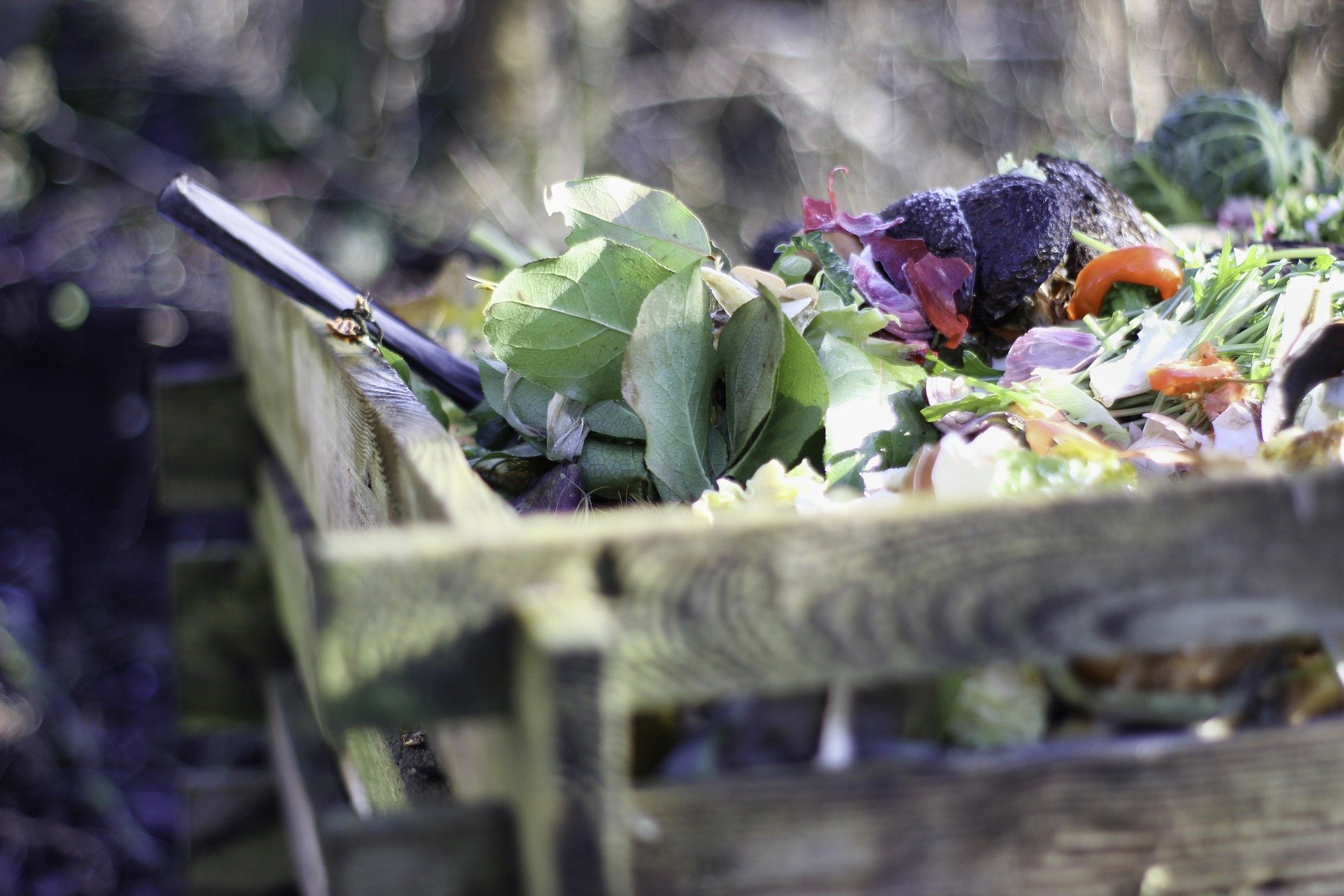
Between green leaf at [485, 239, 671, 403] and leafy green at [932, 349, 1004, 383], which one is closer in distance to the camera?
green leaf at [485, 239, 671, 403]

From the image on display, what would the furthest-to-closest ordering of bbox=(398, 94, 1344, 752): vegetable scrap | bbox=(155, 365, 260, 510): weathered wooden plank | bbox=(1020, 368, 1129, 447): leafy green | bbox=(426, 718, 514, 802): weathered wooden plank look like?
bbox=(155, 365, 260, 510): weathered wooden plank, bbox=(1020, 368, 1129, 447): leafy green, bbox=(398, 94, 1344, 752): vegetable scrap, bbox=(426, 718, 514, 802): weathered wooden plank

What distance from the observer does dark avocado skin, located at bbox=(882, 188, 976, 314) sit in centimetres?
123

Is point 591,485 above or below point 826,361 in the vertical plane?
below

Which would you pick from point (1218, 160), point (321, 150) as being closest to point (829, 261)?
point (1218, 160)

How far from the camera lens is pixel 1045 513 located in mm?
635

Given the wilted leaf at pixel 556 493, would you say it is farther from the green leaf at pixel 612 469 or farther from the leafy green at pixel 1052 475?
the leafy green at pixel 1052 475

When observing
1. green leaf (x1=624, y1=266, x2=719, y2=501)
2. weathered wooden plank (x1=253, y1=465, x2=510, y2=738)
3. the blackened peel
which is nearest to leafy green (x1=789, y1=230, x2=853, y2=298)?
green leaf (x1=624, y1=266, x2=719, y2=501)

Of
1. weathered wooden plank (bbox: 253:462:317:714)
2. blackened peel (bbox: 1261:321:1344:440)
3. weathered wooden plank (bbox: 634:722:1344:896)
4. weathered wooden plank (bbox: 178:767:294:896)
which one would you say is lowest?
weathered wooden plank (bbox: 178:767:294:896)

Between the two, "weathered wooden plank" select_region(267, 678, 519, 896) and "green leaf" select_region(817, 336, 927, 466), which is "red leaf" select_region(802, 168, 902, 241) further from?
"weathered wooden plank" select_region(267, 678, 519, 896)

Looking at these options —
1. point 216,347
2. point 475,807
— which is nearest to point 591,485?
→ point 475,807

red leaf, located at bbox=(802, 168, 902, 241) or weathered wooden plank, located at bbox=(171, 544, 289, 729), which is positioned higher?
red leaf, located at bbox=(802, 168, 902, 241)

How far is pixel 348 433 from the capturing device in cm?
105

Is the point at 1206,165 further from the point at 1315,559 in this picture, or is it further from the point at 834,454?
the point at 1315,559

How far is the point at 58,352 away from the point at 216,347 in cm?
44
